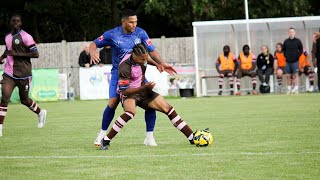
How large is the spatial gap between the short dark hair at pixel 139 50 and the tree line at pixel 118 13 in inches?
1238

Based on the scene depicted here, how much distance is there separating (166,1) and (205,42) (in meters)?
9.63

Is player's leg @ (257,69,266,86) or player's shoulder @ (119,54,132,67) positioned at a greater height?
player's shoulder @ (119,54,132,67)

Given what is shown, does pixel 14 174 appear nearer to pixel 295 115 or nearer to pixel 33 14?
pixel 295 115

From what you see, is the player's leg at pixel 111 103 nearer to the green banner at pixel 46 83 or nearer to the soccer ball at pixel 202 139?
the soccer ball at pixel 202 139

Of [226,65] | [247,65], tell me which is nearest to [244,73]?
[247,65]

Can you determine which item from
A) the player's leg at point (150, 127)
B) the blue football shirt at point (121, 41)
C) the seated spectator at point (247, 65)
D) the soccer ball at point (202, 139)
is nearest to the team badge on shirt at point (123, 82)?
the player's leg at point (150, 127)

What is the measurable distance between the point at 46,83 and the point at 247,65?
7.68 meters

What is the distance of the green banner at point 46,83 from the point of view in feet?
111

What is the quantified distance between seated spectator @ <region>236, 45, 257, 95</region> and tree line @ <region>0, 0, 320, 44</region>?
1082cm

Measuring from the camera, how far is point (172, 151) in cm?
1252

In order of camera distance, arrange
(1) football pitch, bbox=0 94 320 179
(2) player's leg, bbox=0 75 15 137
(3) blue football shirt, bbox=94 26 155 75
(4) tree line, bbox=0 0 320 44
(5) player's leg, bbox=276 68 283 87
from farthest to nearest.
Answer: (4) tree line, bbox=0 0 320 44 < (5) player's leg, bbox=276 68 283 87 < (2) player's leg, bbox=0 75 15 137 < (3) blue football shirt, bbox=94 26 155 75 < (1) football pitch, bbox=0 94 320 179

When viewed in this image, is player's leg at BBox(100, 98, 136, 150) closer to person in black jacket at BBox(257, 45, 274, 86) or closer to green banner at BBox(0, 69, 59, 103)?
green banner at BBox(0, 69, 59, 103)

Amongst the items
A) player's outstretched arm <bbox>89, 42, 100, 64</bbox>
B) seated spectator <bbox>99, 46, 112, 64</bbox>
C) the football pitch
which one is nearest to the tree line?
seated spectator <bbox>99, 46, 112, 64</bbox>

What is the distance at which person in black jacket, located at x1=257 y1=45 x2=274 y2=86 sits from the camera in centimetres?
3453
